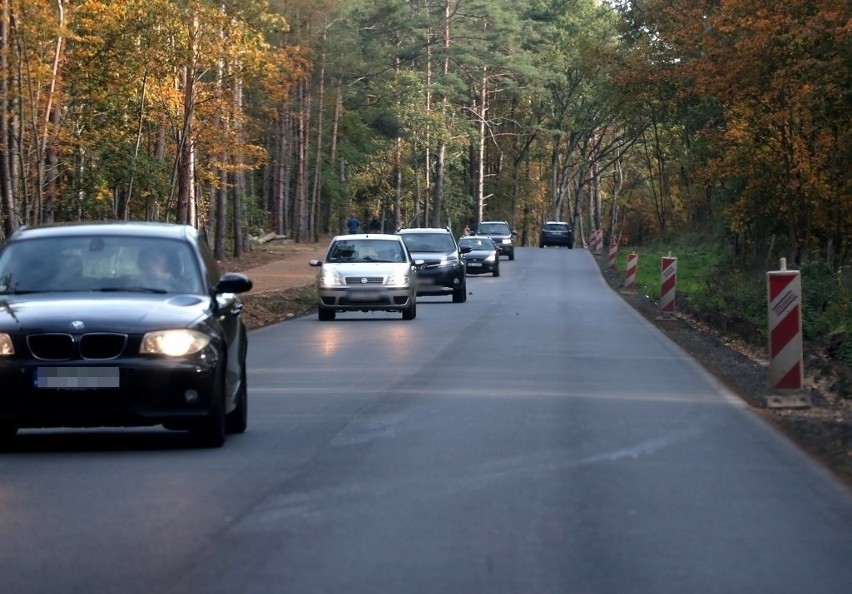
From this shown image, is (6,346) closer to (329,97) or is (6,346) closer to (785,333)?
(785,333)

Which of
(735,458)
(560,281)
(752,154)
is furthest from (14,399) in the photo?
(560,281)

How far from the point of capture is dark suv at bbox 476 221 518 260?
2586 inches

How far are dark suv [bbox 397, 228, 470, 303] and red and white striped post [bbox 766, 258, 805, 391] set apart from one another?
65.7ft

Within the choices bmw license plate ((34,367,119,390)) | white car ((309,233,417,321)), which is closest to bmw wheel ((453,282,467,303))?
white car ((309,233,417,321))

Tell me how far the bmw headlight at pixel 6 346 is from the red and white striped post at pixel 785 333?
25.3 feet

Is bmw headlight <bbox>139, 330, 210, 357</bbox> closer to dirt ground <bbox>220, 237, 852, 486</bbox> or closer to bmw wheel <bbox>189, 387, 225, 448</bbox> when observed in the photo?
bmw wheel <bbox>189, 387, 225, 448</bbox>

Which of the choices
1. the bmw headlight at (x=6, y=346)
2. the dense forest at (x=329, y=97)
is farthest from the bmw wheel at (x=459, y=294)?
the bmw headlight at (x=6, y=346)

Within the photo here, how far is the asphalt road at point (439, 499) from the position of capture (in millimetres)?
6734

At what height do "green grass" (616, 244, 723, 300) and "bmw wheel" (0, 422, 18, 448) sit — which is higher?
"bmw wheel" (0, 422, 18, 448)

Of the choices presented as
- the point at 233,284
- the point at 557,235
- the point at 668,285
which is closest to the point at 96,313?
the point at 233,284

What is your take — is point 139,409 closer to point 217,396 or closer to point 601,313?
point 217,396

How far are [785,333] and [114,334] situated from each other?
7280mm

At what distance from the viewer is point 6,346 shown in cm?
993

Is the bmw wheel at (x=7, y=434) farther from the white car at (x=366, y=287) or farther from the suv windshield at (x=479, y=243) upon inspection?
the suv windshield at (x=479, y=243)
